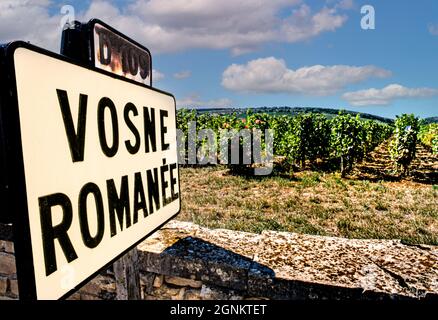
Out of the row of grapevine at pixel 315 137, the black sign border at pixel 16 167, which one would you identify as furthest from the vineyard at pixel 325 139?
the black sign border at pixel 16 167

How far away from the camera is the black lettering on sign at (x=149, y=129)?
99 cm

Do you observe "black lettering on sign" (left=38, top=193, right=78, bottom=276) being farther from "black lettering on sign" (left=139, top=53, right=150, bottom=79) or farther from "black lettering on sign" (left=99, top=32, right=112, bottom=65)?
"black lettering on sign" (left=139, top=53, right=150, bottom=79)

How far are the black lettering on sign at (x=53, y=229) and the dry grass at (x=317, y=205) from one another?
528 cm

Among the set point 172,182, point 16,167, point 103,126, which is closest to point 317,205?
point 172,182

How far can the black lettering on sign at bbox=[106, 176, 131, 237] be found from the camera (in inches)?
32.0

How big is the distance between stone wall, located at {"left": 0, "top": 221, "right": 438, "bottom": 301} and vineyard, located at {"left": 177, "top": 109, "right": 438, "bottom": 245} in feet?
12.1

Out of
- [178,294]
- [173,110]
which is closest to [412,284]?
[178,294]

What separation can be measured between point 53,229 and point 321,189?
386 inches

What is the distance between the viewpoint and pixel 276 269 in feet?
6.01

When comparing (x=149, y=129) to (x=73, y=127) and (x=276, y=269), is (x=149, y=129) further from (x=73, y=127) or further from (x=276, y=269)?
→ (x=276, y=269)

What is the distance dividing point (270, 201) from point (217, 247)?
20.9 feet

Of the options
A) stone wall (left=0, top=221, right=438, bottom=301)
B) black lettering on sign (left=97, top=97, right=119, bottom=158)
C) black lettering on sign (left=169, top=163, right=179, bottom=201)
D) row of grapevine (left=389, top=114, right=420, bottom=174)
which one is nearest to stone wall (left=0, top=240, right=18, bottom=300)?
stone wall (left=0, top=221, right=438, bottom=301)

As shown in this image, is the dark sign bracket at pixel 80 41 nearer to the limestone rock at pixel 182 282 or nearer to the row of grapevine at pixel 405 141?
the limestone rock at pixel 182 282
